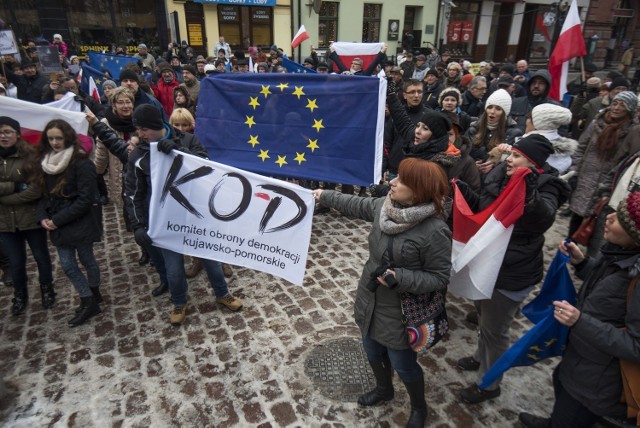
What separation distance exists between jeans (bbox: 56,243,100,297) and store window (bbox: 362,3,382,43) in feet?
78.1

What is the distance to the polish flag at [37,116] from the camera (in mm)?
4223

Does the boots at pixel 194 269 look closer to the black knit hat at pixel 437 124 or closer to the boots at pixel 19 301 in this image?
the boots at pixel 19 301

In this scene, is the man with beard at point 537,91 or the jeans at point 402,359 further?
Answer: the man with beard at point 537,91

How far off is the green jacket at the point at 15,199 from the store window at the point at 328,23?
2249 centimetres

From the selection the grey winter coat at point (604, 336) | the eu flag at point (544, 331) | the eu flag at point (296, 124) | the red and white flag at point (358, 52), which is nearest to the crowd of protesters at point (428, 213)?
the grey winter coat at point (604, 336)

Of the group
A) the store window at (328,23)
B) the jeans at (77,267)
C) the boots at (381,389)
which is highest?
the store window at (328,23)

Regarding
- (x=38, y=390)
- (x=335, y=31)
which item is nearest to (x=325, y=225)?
(x=38, y=390)

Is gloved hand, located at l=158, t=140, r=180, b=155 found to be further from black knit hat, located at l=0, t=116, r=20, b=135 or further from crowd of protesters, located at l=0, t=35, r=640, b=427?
black knit hat, located at l=0, t=116, r=20, b=135

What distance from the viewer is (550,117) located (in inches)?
146

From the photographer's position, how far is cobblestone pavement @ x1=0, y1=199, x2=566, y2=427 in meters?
3.24

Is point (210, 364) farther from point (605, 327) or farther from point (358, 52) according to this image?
point (358, 52)

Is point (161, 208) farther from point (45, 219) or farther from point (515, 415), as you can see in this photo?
point (515, 415)

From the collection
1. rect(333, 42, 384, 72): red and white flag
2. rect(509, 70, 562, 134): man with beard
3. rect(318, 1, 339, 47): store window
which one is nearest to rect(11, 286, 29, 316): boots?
rect(509, 70, 562, 134): man with beard

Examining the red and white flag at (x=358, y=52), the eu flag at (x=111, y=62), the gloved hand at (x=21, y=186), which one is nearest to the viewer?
the gloved hand at (x=21, y=186)
